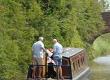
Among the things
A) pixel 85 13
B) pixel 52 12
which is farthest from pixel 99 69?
pixel 52 12

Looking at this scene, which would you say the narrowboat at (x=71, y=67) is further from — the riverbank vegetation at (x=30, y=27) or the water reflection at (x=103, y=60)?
the water reflection at (x=103, y=60)

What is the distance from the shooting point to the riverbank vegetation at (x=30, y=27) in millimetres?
18062

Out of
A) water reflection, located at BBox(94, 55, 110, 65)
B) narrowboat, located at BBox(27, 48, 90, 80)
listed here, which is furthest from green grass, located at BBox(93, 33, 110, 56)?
narrowboat, located at BBox(27, 48, 90, 80)

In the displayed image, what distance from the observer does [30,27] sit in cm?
2136

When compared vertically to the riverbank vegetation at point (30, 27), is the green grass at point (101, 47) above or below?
below

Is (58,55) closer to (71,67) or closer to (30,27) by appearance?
(71,67)

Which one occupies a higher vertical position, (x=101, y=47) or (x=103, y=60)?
(x=101, y=47)

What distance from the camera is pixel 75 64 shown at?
61.4ft

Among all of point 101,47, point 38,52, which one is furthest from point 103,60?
point 38,52

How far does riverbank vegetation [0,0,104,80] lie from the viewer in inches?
711

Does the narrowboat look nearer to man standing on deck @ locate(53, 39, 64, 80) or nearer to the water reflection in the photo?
man standing on deck @ locate(53, 39, 64, 80)

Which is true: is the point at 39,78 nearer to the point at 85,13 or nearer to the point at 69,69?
the point at 69,69

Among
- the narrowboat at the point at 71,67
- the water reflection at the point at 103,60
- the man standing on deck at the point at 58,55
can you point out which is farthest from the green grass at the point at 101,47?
the man standing on deck at the point at 58,55

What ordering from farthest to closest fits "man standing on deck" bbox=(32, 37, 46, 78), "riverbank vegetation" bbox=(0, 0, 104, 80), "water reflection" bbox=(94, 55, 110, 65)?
"water reflection" bbox=(94, 55, 110, 65), "riverbank vegetation" bbox=(0, 0, 104, 80), "man standing on deck" bbox=(32, 37, 46, 78)
